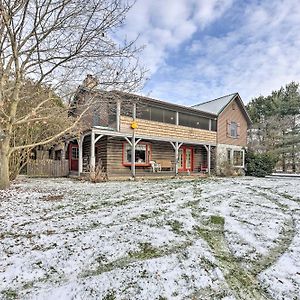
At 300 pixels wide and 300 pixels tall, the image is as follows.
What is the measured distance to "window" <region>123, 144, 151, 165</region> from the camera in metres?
14.1

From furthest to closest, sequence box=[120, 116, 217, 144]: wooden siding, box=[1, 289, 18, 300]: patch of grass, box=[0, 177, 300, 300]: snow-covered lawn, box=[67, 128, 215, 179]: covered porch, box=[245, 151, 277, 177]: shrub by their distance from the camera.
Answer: box=[245, 151, 277, 177]: shrub → box=[120, 116, 217, 144]: wooden siding → box=[67, 128, 215, 179]: covered porch → box=[0, 177, 300, 300]: snow-covered lawn → box=[1, 289, 18, 300]: patch of grass

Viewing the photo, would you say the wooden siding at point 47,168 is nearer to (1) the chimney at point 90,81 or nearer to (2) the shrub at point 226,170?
(1) the chimney at point 90,81

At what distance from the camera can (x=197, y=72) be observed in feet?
64.0

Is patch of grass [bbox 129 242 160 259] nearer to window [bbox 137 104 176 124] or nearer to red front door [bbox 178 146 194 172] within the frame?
window [bbox 137 104 176 124]

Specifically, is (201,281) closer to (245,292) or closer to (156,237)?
(245,292)

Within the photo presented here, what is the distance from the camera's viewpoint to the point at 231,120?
65.3 ft

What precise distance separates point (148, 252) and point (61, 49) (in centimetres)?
716

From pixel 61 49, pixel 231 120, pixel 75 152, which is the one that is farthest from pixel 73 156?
pixel 231 120

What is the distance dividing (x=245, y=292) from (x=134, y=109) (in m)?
11.7

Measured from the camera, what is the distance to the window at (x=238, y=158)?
1938 cm

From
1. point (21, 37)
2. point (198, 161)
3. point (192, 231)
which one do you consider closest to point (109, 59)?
point (21, 37)

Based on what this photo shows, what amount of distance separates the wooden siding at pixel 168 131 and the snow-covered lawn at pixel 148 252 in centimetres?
825

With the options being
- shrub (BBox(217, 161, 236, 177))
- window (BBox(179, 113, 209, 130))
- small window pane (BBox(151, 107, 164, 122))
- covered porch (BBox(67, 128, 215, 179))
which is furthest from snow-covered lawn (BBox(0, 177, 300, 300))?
shrub (BBox(217, 161, 236, 177))

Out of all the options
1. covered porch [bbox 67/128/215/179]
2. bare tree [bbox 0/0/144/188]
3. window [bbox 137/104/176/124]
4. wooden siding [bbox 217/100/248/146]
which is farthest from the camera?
wooden siding [bbox 217/100/248/146]
